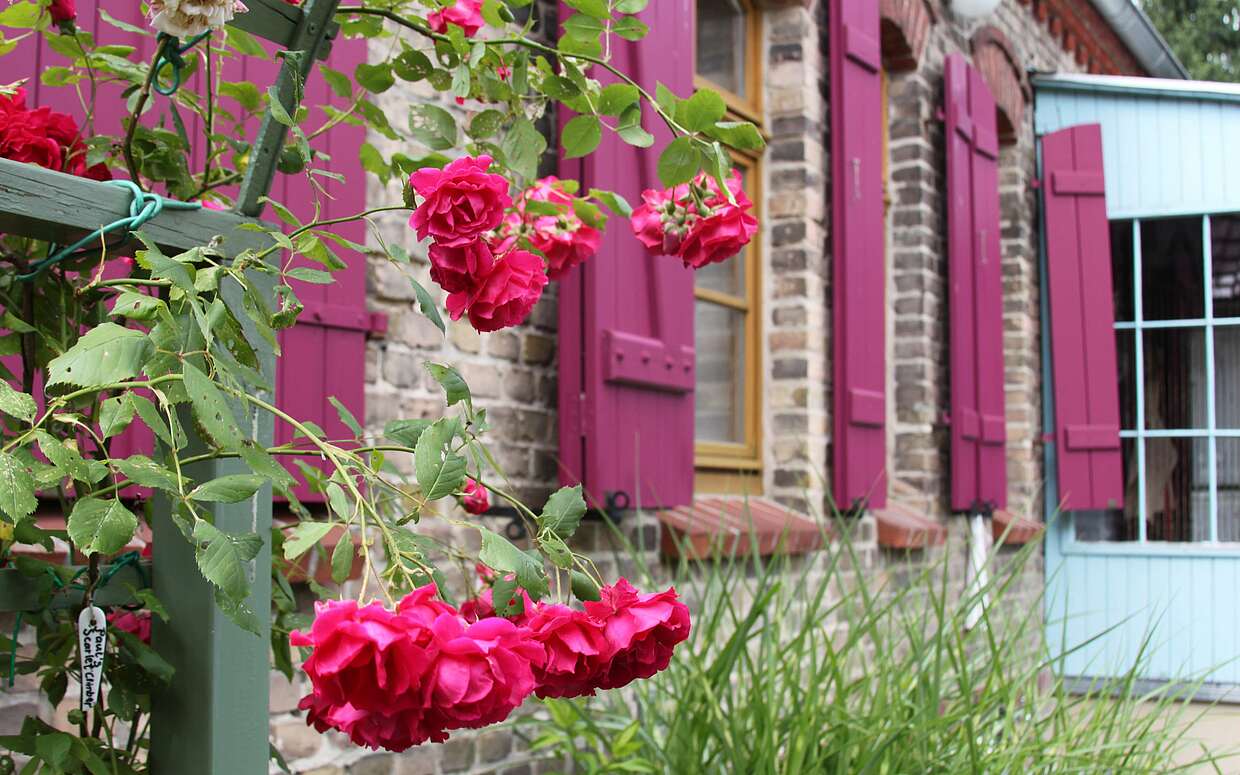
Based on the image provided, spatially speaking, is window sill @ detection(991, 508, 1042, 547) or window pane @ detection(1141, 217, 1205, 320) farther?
window pane @ detection(1141, 217, 1205, 320)

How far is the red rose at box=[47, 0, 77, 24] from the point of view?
4.93 ft

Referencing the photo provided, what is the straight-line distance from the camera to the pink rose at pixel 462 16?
5.56 feet

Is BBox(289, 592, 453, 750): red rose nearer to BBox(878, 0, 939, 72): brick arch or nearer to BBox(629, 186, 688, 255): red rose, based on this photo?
BBox(629, 186, 688, 255): red rose

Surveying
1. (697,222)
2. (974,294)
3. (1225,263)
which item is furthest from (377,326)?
(1225,263)

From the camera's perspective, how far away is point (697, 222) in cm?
165

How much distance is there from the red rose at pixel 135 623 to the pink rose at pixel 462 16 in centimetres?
81

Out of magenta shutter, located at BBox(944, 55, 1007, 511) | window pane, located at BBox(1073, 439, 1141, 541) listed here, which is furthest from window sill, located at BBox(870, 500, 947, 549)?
window pane, located at BBox(1073, 439, 1141, 541)

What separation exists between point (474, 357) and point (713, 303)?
1567 mm

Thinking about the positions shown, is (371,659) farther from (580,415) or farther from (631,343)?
(631,343)

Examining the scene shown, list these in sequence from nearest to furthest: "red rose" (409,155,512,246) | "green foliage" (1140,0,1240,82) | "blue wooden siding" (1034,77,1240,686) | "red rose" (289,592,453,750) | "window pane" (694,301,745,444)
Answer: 1. "red rose" (289,592,453,750)
2. "red rose" (409,155,512,246)
3. "window pane" (694,301,745,444)
4. "blue wooden siding" (1034,77,1240,686)
5. "green foliage" (1140,0,1240,82)

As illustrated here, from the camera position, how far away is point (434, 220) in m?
1.23

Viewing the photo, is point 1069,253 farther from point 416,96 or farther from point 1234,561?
point 416,96

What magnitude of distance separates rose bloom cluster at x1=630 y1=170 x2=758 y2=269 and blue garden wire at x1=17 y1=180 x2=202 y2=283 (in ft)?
1.94

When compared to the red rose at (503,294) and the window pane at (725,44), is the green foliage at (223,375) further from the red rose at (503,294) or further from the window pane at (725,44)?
the window pane at (725,44)
